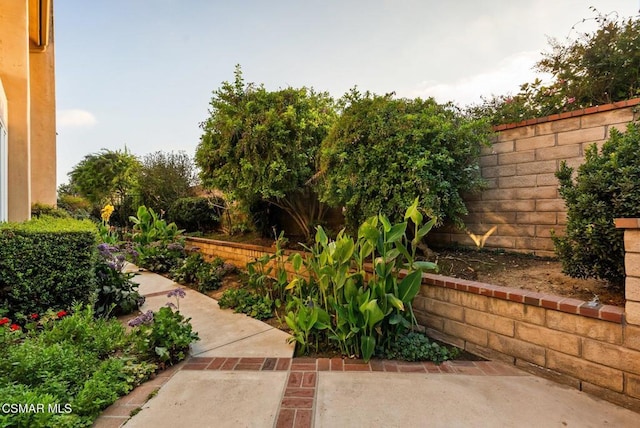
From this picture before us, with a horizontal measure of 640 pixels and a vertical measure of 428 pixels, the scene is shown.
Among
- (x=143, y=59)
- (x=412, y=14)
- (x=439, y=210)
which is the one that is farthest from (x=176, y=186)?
(x=439, y=210)

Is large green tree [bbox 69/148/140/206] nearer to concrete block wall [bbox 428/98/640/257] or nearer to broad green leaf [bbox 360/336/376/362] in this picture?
broad green leaf [bbox 360/336/376/362]

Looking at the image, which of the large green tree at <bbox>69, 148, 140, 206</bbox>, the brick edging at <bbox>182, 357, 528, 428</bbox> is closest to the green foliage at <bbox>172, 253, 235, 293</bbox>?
the brick edging at <bbox>182, 357, 528, 428</bbox>

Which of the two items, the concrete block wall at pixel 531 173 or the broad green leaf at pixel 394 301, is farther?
the concrete block wall at pixel 531 173

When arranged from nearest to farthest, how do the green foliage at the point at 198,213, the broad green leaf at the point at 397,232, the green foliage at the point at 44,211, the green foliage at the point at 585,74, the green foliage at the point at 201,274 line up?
the broad green leaf at the point at 397,232 < the green foliage at the point at 585,74 < the green foliage at the point at 201,274 < the green foliage at the point at 44,211 < the green foliage at the point at 198,213

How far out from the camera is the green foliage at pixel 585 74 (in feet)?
12.3

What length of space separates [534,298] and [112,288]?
14.9ft

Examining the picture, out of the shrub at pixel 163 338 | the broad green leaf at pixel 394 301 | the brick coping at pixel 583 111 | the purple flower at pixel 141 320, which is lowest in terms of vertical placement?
the shrub at pixel 163 338

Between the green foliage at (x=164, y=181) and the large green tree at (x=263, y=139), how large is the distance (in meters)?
4.66

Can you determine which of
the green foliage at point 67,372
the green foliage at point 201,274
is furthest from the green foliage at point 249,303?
the green foliage at point 67,372

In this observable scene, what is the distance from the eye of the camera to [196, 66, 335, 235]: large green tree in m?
4.71

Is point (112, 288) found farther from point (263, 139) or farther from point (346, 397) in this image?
point (346, 397)

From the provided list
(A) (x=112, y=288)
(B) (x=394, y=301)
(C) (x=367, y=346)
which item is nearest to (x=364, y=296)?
(B) (x=394, y=301)

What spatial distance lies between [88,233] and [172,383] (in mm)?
2030

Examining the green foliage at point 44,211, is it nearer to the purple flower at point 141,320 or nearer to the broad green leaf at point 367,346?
the purple flower at point 141,320
